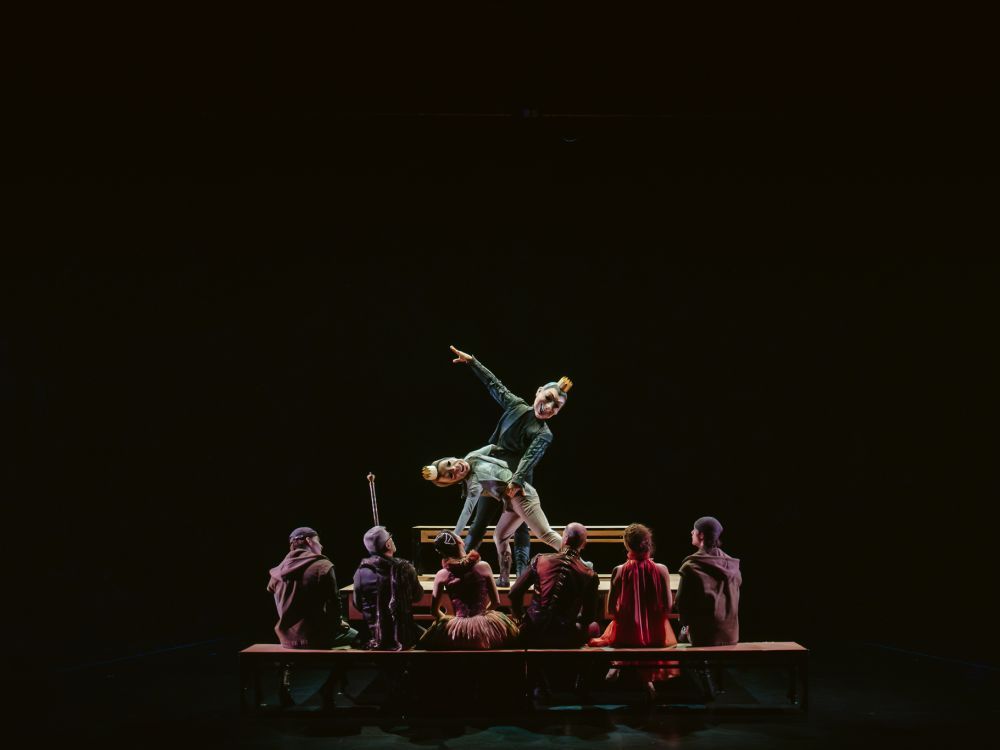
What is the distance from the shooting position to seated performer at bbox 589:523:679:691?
5543mm

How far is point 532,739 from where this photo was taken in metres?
4.99

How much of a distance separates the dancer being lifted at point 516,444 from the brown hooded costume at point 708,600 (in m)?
1.17

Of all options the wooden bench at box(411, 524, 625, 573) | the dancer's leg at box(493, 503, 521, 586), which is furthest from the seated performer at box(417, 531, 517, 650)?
the wooden bench at box(411, 524, 625, 573)

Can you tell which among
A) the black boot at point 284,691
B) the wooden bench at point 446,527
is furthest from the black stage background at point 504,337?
the black boot at point 284,691

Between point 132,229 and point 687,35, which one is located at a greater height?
point 687,35

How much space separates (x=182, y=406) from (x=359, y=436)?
1.48 m

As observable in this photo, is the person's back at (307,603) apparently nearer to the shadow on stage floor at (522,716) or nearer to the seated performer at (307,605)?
the seated performer at (307,605)

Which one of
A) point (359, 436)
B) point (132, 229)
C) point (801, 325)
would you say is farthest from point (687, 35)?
point (132, 229)

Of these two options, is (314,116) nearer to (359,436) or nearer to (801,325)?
(359,436)

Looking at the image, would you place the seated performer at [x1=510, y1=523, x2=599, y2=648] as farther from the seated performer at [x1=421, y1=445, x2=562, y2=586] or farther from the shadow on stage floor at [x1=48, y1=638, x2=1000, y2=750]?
the seated performer at [x1=421, y1=445, x2=562, y2=586]

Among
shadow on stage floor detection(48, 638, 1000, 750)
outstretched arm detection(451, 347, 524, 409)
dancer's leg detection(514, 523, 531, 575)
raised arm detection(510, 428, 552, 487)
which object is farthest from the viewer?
dancer's leg detection(514, 523, 531, 575)

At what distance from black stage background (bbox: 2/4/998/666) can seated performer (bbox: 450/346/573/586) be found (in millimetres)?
1514

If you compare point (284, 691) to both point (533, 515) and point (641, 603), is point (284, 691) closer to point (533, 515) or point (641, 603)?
point (533, 515)

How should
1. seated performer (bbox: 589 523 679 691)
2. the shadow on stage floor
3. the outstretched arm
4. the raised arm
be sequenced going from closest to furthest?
the shadow on stage floor → seated performer (bbox: 589 523 679 691) → the raised arm → the outstretched arm
